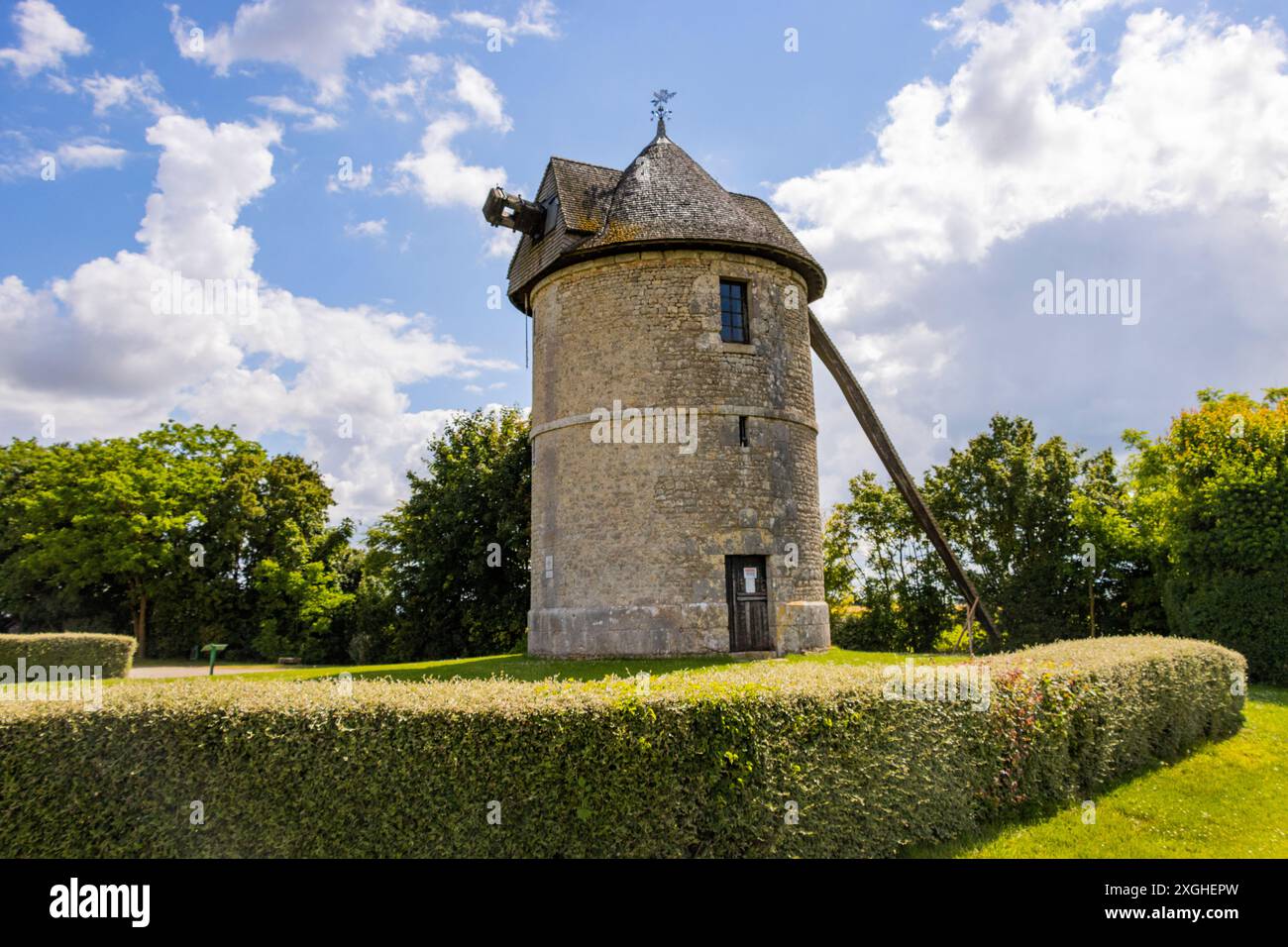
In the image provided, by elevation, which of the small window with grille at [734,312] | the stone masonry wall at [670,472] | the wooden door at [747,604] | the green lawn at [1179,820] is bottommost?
the green lawn at [1179,820]

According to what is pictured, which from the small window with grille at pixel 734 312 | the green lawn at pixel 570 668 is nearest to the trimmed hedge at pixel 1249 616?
the green lawn at pixel 570 668

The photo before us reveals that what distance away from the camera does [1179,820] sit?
26.3 ft

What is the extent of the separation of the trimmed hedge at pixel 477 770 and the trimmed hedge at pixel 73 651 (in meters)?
14.6

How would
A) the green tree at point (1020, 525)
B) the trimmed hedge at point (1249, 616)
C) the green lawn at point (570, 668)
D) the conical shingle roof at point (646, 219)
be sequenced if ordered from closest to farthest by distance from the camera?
the green lawn at point (570, 668) → the trimmed hedge at point (1249, 616) → the conical shingle roof at point (646, 219) → the green tree at point (1020, 525)

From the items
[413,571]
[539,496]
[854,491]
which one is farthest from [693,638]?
[854,491]

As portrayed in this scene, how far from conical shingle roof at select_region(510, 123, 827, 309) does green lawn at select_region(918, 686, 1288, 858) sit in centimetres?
1148

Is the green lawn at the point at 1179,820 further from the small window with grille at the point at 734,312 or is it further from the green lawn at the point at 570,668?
the small window with grille at the point at 734,312

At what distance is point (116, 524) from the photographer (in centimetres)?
2922

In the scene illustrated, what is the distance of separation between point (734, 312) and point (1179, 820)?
37.7ft

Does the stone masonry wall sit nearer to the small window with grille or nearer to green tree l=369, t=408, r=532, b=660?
the small window with grille

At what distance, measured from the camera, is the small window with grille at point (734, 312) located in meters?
16.4

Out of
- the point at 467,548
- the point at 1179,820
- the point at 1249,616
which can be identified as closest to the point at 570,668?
the point at 1179,820

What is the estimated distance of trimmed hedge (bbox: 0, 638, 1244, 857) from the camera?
5832mm

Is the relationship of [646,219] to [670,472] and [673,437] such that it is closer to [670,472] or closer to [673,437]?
[673,437]
